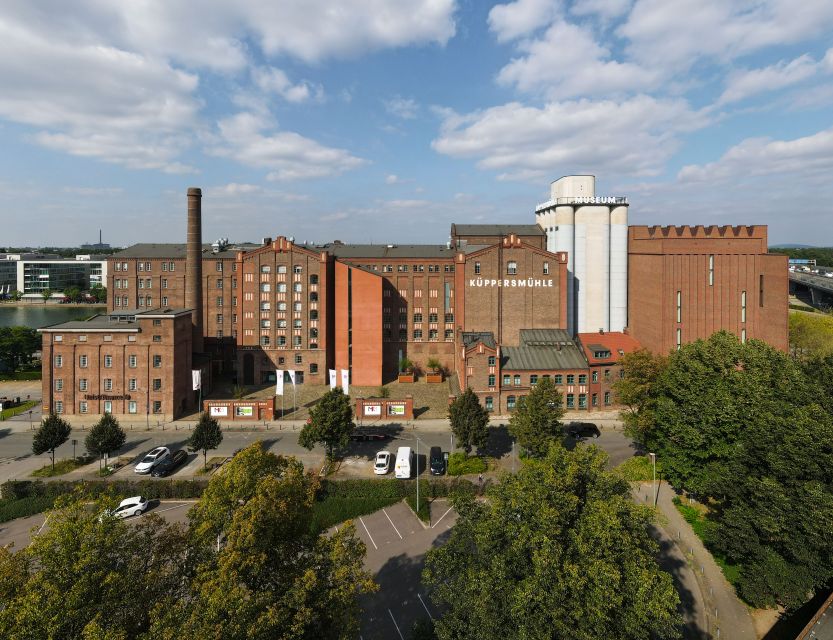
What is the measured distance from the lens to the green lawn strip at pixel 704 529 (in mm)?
28328

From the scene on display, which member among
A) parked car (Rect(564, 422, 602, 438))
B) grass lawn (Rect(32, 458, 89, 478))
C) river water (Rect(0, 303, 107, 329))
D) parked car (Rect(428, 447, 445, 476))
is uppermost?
river water (Rect(0, 303, 107, 329))

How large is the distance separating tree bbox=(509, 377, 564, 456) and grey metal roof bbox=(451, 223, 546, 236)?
1639 inches

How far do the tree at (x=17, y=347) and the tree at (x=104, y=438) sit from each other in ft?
146

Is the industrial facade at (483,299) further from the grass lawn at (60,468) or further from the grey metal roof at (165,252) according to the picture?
the grass lawn at (60,468)

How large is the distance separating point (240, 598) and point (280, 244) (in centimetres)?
5677

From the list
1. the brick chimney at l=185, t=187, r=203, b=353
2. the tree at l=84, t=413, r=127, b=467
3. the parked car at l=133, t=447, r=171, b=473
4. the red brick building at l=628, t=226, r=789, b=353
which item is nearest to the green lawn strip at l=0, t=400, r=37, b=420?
the brick chimney at l=185, t=187, r=203, b=353

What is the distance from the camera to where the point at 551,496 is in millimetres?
18750

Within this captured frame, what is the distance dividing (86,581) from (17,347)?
80.5m

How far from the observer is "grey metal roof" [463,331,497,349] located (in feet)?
185

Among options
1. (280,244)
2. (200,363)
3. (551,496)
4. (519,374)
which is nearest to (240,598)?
(551,496)

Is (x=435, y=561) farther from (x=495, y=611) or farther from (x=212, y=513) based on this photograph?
(x=212, y=513)

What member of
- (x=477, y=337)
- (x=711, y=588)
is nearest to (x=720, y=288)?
(x=477, y=337)

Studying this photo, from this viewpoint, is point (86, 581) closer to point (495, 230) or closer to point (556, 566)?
point (556, 566)

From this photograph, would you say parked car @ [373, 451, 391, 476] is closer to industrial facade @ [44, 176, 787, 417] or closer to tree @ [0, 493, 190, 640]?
industrial facade @ [44, 176, 787, 417]
